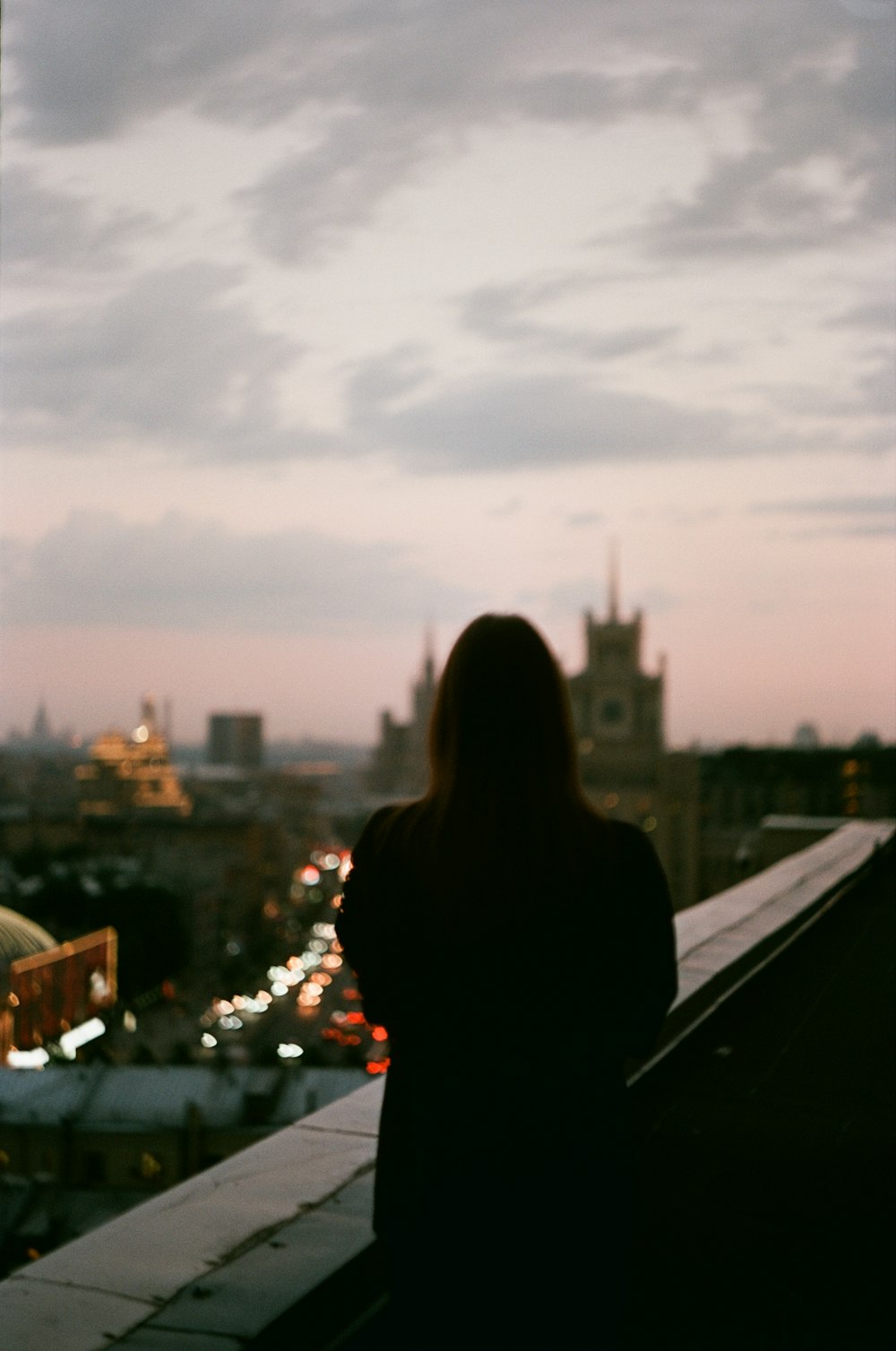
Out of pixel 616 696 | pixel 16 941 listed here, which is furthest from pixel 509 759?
pixel 616 696

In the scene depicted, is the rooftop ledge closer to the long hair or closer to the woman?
the woman

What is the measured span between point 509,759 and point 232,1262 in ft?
4.24

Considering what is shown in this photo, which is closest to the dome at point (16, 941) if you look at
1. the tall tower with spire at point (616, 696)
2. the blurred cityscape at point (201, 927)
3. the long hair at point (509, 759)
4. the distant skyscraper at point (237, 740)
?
the blurred cityscape at point (201, 927)

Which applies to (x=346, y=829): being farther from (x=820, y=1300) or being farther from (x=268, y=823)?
(x=820, y=1300)

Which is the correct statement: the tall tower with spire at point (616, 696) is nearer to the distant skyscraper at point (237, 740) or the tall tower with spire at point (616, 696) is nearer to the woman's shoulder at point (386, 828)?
the woman's shoulder at point (386, 828)

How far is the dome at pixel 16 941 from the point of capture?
96.3ft

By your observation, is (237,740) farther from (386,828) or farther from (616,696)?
(386,828)

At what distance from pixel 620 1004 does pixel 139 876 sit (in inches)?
1920

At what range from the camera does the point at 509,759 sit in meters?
1.60

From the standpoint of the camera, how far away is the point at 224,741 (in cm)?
18350

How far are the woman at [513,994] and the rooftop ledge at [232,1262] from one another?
60 centimetres

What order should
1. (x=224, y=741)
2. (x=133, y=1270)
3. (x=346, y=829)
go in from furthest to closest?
1. (x=224, y=741)
2. (x=346, y=829)
3. (x=133, y=1270)

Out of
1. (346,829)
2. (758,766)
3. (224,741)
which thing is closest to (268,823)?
(346,829)

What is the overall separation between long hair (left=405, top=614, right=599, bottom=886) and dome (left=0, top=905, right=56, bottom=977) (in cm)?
2973
